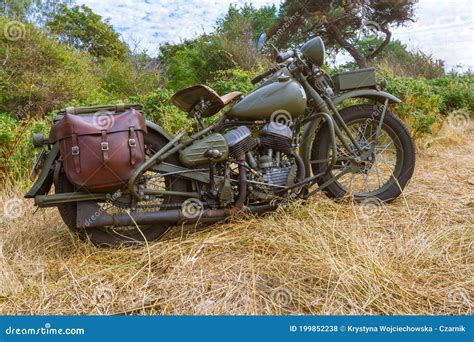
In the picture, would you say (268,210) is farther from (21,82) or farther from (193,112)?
(21,82)

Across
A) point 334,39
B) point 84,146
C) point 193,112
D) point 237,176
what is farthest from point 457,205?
point 334,39

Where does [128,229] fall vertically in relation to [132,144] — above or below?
below

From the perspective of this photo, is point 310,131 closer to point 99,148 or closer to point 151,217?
point 151,217

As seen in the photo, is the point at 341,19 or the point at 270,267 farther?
the point at 341,19

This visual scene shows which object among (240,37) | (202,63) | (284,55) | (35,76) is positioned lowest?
(284,55)

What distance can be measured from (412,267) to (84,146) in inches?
72.4

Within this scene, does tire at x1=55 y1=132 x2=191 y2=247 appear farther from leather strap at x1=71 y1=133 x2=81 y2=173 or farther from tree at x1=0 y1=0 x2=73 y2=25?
tree at x1=0 y1=0 x2=73 y2=25

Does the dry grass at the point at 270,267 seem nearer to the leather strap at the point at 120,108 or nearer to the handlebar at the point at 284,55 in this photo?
the leather strap at the point at 120,108

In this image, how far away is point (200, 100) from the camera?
2.41 m

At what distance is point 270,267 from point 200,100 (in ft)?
3.62

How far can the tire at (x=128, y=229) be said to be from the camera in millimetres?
2303

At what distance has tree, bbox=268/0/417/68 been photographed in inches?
550

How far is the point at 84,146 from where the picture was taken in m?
2.08

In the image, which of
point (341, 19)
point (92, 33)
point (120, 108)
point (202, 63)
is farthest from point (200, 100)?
point (341, 19)
